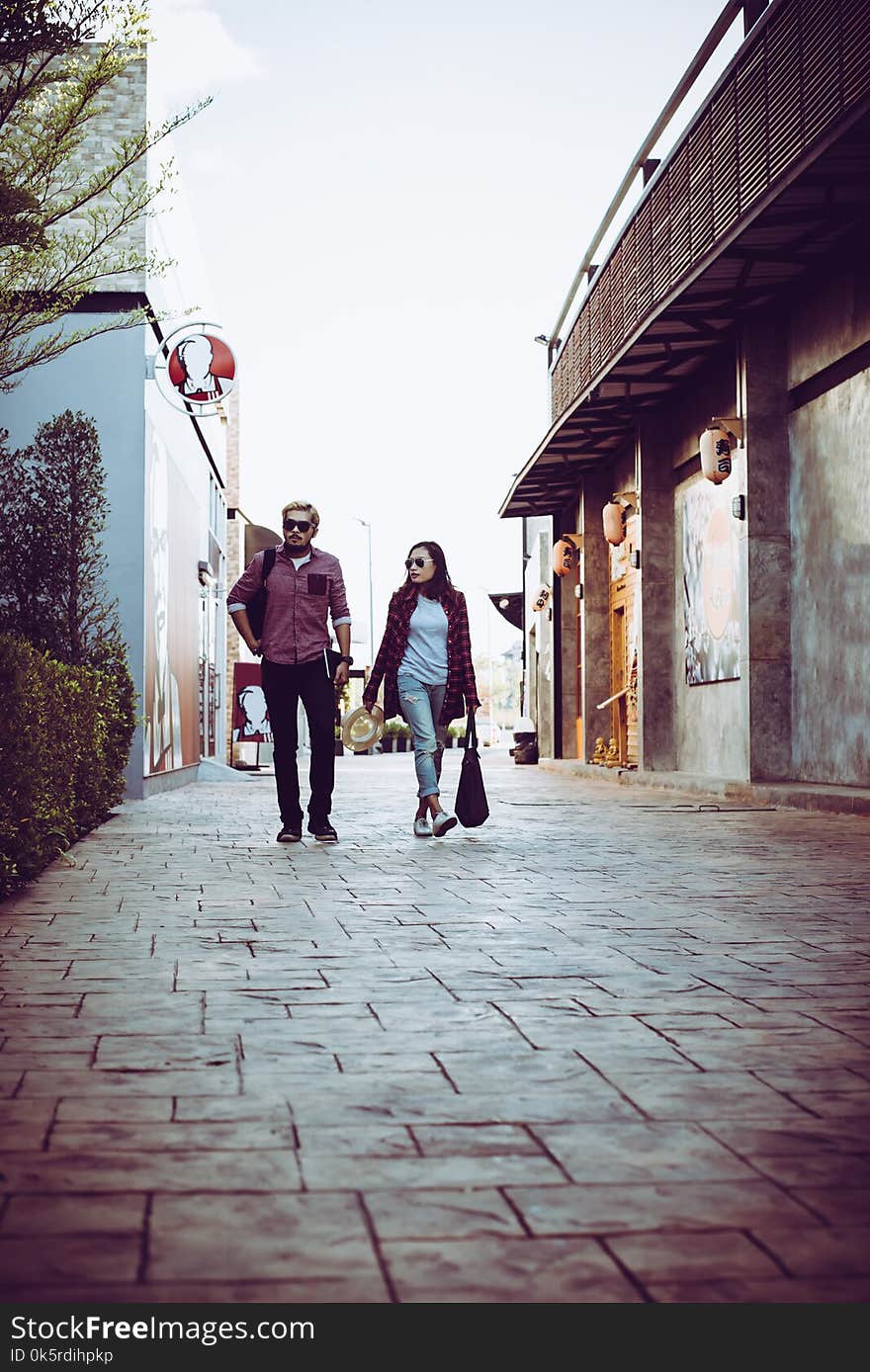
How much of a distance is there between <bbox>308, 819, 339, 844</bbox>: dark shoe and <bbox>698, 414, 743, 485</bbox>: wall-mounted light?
6.82m

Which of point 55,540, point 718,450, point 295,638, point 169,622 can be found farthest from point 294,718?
point 169,622

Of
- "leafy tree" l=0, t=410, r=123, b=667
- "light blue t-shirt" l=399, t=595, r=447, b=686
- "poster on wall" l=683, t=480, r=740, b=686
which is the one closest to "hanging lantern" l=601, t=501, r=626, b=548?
"poster on wall" l=683, t=480, r=740, b=686

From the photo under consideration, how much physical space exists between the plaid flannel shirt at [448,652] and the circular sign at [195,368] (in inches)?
291

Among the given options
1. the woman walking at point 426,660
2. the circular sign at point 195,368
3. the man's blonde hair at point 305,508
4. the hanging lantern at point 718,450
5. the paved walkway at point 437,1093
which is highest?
the circular sign at point 195,368

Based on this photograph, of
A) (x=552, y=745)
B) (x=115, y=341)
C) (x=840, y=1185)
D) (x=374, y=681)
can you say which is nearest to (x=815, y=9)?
(x=374, y=681)

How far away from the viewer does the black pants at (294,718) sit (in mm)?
9219

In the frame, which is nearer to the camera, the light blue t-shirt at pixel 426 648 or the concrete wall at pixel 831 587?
the light blue t-shirt at pixel 426 648

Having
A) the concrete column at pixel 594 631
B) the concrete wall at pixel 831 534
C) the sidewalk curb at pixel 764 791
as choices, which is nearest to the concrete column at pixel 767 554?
the concrete wall at pixel 831 534

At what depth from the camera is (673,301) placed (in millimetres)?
13375

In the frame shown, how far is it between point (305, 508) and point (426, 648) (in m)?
1.19

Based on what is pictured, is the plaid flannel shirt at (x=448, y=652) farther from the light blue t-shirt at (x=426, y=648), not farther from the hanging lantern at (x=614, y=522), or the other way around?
the hanging lantern at (x=614, y=522)

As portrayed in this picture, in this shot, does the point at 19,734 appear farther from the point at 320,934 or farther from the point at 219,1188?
the point at 219,1188

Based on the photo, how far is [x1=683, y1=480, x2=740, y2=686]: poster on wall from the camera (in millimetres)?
16188

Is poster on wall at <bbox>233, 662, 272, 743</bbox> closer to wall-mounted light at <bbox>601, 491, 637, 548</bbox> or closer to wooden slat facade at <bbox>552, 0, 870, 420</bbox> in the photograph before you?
wall-mounted light at <bbox>601, 491, 637, 548</bbox>
